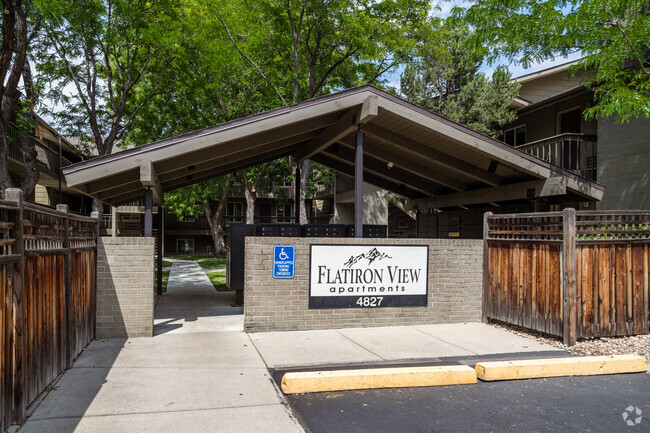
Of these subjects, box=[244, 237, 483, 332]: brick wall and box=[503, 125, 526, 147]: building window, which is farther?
box=[503, 125, 526, 147]: building window

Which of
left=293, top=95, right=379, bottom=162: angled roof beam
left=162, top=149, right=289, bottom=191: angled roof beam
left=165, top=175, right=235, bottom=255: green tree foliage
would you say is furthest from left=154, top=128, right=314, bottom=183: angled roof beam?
left=165, top=175, right=235, bottom=255: green tree foliage

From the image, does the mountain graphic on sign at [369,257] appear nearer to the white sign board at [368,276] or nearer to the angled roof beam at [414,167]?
the white sign board at [368,276]

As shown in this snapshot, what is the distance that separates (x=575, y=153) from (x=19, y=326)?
50.6 ft

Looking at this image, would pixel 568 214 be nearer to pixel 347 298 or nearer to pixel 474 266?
pixel 474 266

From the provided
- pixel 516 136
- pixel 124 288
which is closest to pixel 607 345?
pixel 124 288

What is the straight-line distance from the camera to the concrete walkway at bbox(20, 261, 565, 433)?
438 centimetres

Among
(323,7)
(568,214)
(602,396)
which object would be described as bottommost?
(602,396)

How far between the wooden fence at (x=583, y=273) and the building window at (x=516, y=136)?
11.8 m

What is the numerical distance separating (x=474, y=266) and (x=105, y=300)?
685 cm

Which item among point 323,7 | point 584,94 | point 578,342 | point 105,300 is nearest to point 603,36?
point 584,94

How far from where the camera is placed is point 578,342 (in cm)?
759

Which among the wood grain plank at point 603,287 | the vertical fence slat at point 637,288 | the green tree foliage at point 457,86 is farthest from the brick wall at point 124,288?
the green tree foliage at point 457,86

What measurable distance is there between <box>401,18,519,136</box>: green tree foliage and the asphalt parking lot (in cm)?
1392

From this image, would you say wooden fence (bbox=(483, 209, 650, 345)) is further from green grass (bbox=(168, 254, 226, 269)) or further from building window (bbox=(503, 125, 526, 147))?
green grass (bbox=(168, 254, 226, 269))
